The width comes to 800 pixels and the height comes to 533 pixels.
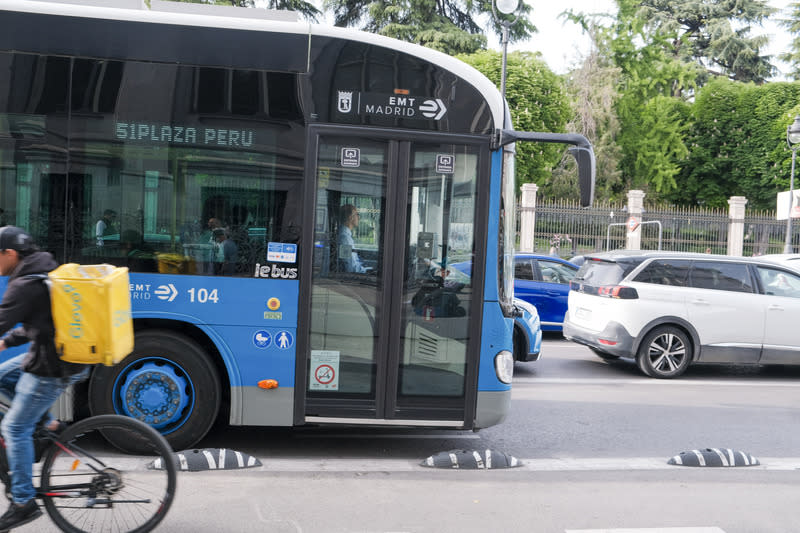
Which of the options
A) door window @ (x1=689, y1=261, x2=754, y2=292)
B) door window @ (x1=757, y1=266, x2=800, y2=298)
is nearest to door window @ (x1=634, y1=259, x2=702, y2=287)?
door window @ (x1=689, y1=261, x2=754, y2=292)

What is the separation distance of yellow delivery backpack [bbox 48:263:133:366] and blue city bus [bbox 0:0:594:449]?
71.1 inches

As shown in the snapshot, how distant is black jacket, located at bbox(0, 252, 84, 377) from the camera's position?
361 cm

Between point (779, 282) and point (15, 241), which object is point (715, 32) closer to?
point (779, 282)

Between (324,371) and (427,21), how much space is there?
3148 centimetres

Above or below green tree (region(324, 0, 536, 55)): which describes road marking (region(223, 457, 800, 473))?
below

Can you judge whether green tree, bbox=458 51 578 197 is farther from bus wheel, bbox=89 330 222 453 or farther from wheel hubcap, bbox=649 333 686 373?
bus wheel, bbox=89 330 222 453

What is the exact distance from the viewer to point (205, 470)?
17.4 feet

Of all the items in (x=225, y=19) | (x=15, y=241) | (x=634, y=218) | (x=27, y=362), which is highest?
(x=225, y=19)

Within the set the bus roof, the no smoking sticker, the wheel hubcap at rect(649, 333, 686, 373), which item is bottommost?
the wheel hubcap at rect(649, 333, 686, 373)

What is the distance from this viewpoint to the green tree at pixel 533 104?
34562 millimetres

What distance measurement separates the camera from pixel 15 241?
3666 millimetres

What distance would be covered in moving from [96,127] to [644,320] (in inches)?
282

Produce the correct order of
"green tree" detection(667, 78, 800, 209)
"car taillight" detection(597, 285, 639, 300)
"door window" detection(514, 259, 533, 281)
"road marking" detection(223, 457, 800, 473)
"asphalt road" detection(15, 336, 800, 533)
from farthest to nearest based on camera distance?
"green tree" detection(667, 78, 800, 209) < "door window" detection(514, 259, 533, 281) < "car taillight" detection(597, 285, 639, 300) < "road marking" detection(223, 457, 800, 473) < "asphalt road" detection(15, 336, 800, 533)

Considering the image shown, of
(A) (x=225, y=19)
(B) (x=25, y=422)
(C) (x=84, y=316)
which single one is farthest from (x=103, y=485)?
(A) (x=225, y=19)
